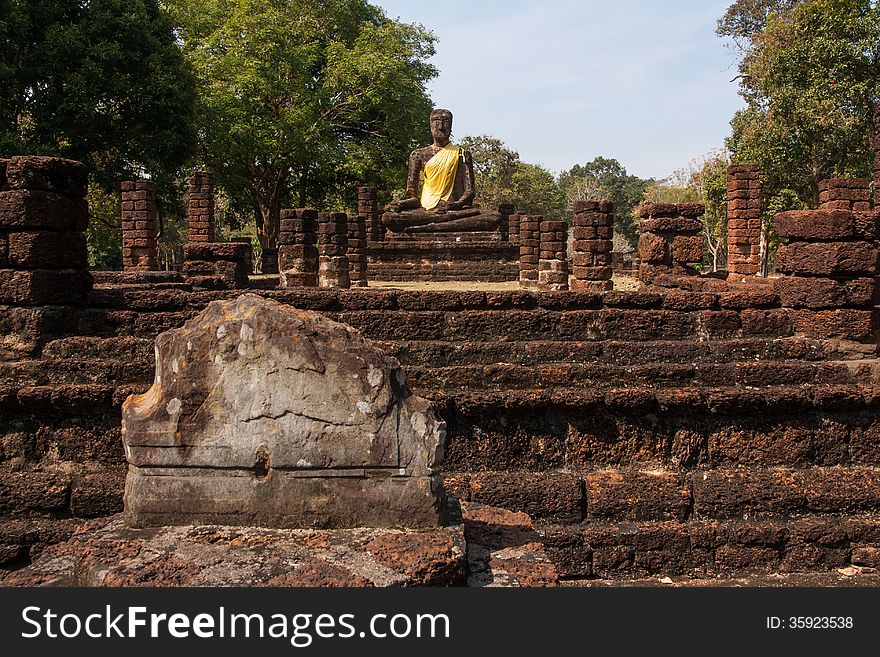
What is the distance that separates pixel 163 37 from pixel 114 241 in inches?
430

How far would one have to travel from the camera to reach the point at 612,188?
251 ft

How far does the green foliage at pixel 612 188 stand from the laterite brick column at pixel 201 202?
32162 millimetres

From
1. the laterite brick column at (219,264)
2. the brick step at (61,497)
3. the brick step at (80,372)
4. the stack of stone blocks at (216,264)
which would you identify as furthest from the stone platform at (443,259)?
the brick step at (61,497)

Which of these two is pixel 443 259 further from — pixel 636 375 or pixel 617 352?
pixel 636 375

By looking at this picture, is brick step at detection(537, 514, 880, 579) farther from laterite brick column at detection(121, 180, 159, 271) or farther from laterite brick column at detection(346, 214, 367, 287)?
laterite brick column at detection(121, 180, 159, 271)

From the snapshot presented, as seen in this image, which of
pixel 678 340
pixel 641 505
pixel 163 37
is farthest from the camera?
pixel 163 37

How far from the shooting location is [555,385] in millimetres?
5223

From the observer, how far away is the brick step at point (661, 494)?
15.8 ft

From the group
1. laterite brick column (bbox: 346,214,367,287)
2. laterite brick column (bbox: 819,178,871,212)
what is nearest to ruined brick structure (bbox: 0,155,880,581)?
laterite brick column (bbox: 819,178,871,212)

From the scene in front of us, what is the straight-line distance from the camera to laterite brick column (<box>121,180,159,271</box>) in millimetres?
18016

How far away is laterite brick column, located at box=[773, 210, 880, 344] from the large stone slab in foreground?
3.99 m

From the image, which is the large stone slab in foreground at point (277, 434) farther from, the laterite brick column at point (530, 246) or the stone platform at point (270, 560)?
the laterite brick column at point (530, 246)
